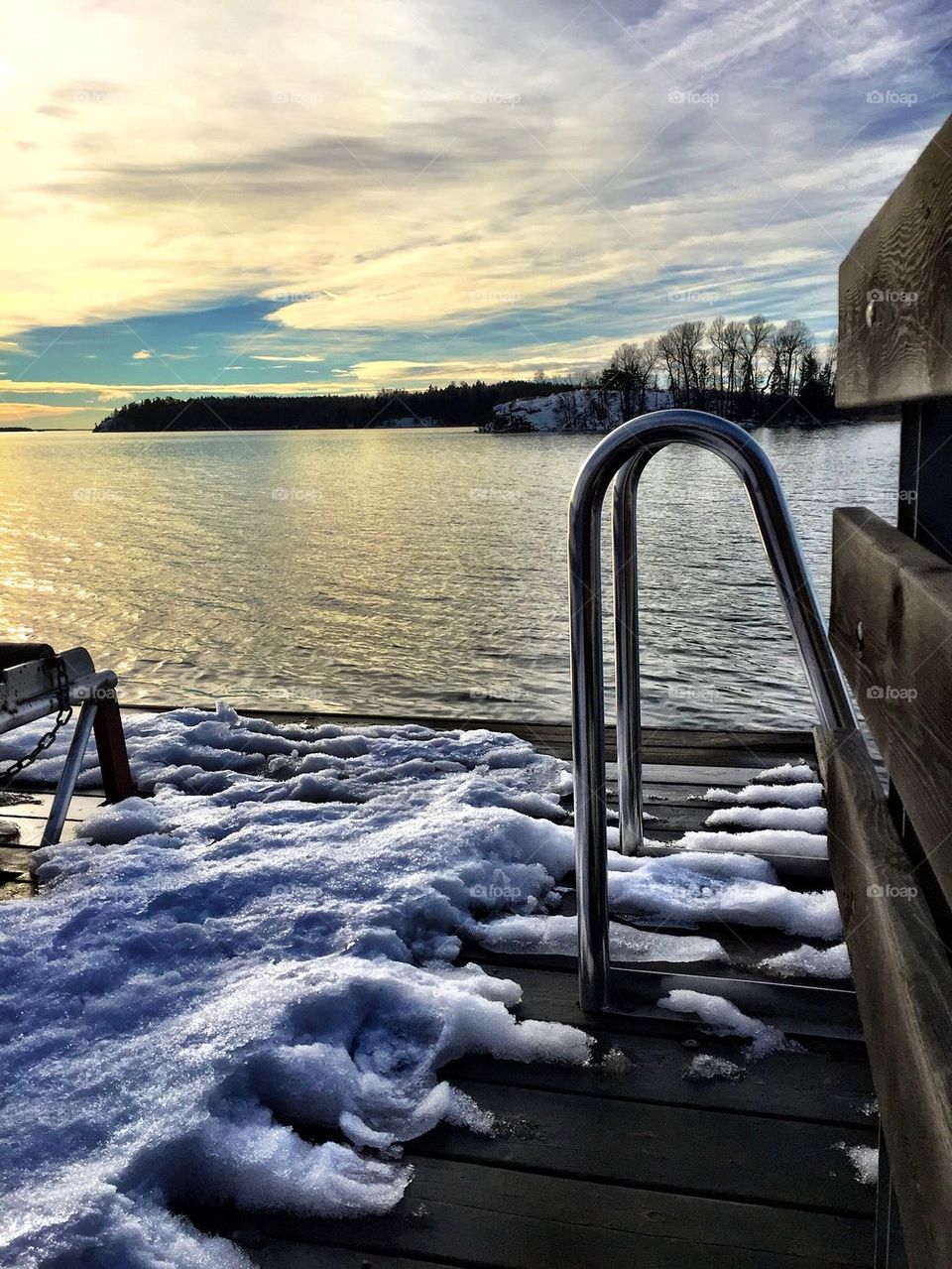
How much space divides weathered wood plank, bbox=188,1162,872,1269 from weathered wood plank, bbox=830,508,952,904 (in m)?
0.94

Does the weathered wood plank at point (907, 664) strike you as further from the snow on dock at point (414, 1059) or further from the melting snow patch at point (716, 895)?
the melting snow patch at point (716, 895)

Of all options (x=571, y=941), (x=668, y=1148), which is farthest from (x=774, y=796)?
(x=668, y=1148)

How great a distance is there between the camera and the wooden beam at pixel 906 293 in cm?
81

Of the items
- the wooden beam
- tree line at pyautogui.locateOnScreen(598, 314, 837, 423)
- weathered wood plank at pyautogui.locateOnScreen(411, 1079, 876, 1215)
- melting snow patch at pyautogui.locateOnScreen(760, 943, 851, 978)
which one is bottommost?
melting snow patch at pyautogui.locateOnScreen(760, 943, 851, 978)

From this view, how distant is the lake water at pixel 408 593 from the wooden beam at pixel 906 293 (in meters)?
3.97

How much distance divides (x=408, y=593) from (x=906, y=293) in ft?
56.2

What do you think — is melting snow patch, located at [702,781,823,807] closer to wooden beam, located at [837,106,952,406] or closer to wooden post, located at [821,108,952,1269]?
wooden post, located at [821,108,952,1269]

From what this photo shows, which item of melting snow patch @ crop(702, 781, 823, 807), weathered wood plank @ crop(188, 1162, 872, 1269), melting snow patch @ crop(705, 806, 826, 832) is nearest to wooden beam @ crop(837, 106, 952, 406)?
weathered wood plank @ crop(188, 1162, 872, 1269)

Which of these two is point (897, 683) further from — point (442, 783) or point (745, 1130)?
point (442, 783)

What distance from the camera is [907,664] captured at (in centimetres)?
91

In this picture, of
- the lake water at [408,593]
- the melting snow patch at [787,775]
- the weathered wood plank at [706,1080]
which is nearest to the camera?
the weathered wood plank at [706,1080]

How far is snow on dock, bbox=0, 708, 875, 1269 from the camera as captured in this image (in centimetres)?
157

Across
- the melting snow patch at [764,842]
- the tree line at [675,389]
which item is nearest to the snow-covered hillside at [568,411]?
the tree line at [675,389]

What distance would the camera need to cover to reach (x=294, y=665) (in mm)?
12852
